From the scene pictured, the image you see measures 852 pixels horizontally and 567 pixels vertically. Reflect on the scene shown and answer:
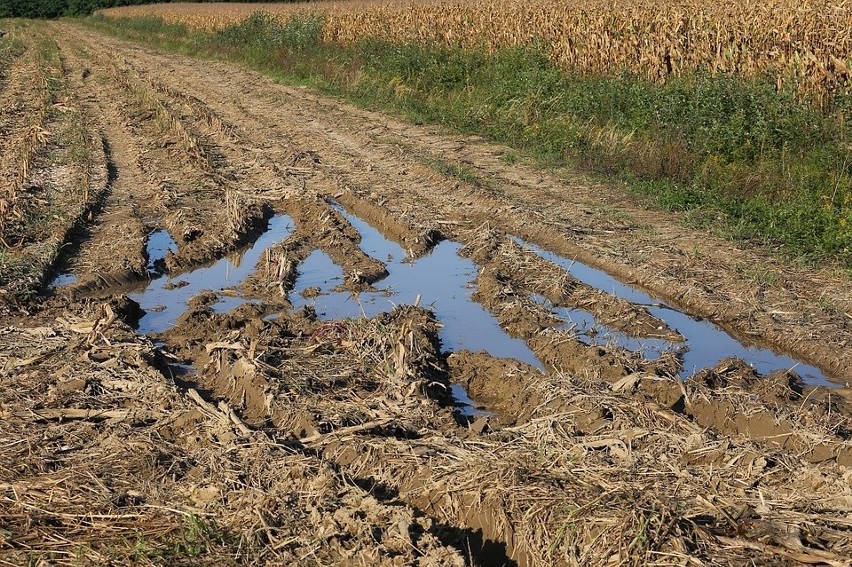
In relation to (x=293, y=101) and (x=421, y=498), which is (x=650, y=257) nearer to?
(x=421, y=498)

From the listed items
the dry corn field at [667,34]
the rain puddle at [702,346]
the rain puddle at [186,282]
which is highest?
the dry corn field at [667,34]

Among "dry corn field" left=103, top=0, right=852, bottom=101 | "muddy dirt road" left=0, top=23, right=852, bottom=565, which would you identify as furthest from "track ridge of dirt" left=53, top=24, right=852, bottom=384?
"dry corn field" left=103, top=0, right=852, bottom=101

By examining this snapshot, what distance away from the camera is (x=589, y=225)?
38.2ft

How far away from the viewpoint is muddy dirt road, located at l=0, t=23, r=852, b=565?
4.84 m

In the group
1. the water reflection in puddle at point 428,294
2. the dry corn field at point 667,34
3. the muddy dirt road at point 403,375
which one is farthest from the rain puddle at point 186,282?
the dry corn field at point 667,34

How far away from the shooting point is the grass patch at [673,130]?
37.7 ft

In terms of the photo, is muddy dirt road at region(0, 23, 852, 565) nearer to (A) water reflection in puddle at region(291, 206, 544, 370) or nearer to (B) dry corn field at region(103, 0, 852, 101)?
(A) water reflection in puddle at region(291, 206, 544, 370)

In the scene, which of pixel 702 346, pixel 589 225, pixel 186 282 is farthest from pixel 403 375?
pixel 589 225

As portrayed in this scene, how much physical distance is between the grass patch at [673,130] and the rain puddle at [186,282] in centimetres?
375

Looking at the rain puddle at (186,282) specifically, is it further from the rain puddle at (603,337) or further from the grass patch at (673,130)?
the grass patch at (673,130)

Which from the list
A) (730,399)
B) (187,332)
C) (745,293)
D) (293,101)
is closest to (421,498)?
(730,399)

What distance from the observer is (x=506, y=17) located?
22.3 meters

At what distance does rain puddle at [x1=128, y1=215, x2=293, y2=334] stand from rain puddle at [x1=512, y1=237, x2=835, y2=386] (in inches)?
142

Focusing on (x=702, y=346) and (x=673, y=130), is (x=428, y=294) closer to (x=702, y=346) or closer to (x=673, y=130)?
(x=702, y=346)
